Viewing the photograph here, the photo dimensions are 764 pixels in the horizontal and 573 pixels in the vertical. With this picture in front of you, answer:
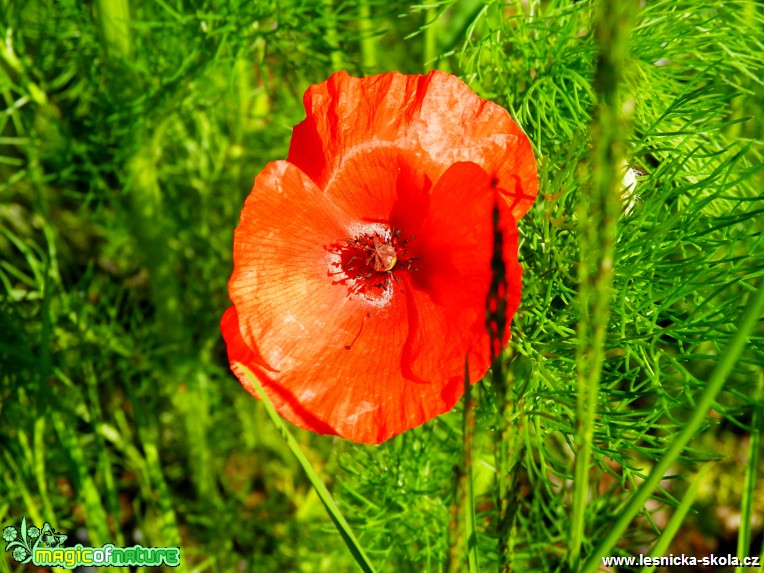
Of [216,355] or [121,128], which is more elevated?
[121,128]

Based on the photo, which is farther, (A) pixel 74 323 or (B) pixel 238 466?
(B) pixel 238 466

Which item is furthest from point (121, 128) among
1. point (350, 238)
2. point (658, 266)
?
point (658, 266)

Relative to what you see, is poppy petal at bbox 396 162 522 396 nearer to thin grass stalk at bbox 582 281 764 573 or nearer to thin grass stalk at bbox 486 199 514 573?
thin grass stalk at bbox 486 199 514 573

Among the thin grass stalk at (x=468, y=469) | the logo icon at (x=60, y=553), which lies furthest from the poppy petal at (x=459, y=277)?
the logo icon at (x=60, y=553)

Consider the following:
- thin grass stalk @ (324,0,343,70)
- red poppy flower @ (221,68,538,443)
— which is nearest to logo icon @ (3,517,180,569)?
red poppy flower @ (221,68,538,443)

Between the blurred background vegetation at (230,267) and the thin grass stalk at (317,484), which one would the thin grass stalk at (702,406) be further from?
the thin grass stalk at (317,484)

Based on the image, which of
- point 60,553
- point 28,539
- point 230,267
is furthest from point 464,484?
point 230,267

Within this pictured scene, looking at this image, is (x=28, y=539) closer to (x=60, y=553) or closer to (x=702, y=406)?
(x=60, y=553)

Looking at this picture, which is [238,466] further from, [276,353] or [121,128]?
[276,353]
